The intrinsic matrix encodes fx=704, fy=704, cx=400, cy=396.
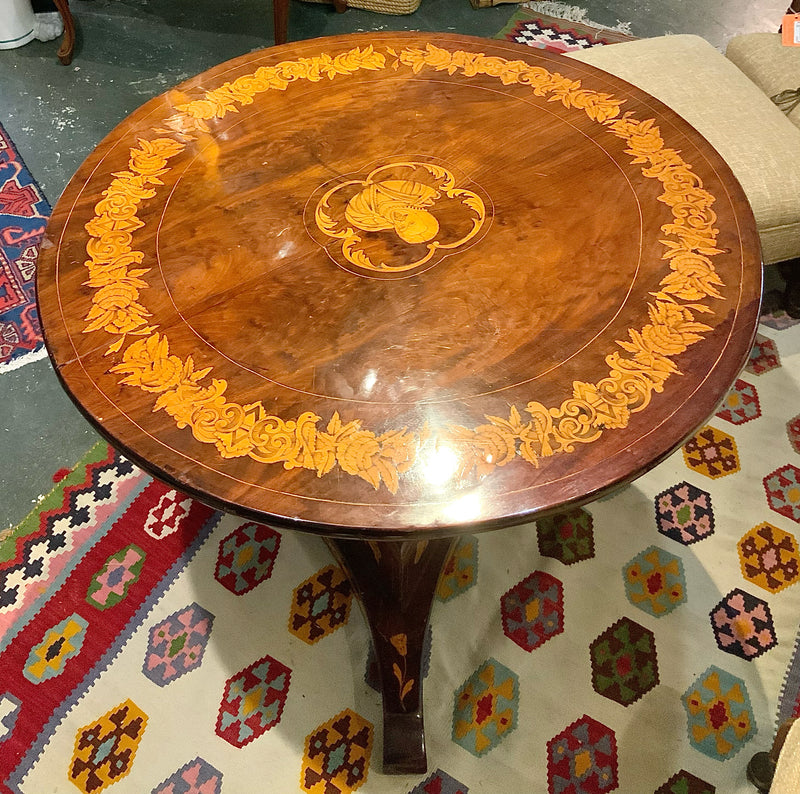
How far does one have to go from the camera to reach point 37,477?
1.40 metres

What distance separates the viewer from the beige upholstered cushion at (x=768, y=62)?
1.57 metres

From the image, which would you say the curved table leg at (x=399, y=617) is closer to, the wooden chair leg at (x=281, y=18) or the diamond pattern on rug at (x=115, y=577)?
the diamond pattern on rug at (x=115, y=577)

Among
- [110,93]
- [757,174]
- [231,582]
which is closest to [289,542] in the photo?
[231,582]

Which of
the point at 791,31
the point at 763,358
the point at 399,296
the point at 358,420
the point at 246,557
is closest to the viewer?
the point at 358,420

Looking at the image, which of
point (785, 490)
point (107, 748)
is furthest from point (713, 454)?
point (107, 748)

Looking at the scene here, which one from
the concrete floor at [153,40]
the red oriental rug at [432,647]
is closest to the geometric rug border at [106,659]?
the red oriental rug at [432,647]

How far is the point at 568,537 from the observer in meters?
1.31

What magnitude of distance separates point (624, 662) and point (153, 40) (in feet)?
8.13

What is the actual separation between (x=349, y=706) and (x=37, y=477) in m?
0.77

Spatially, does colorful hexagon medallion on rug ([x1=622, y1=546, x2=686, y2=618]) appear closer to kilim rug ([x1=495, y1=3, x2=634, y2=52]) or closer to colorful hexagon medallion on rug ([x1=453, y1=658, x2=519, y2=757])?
colorful hexagon medallion on rug ([x1=453, y1=658, x2=519, y2=757])

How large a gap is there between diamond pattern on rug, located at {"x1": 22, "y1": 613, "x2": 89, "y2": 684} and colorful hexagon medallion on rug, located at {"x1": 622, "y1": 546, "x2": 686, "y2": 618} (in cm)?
96

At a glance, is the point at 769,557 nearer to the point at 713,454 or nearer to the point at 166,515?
the point at 713,454

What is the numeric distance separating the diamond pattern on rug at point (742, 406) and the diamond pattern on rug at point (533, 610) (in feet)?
1.80

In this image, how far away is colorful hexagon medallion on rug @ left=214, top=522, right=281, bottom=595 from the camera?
1.26 m
